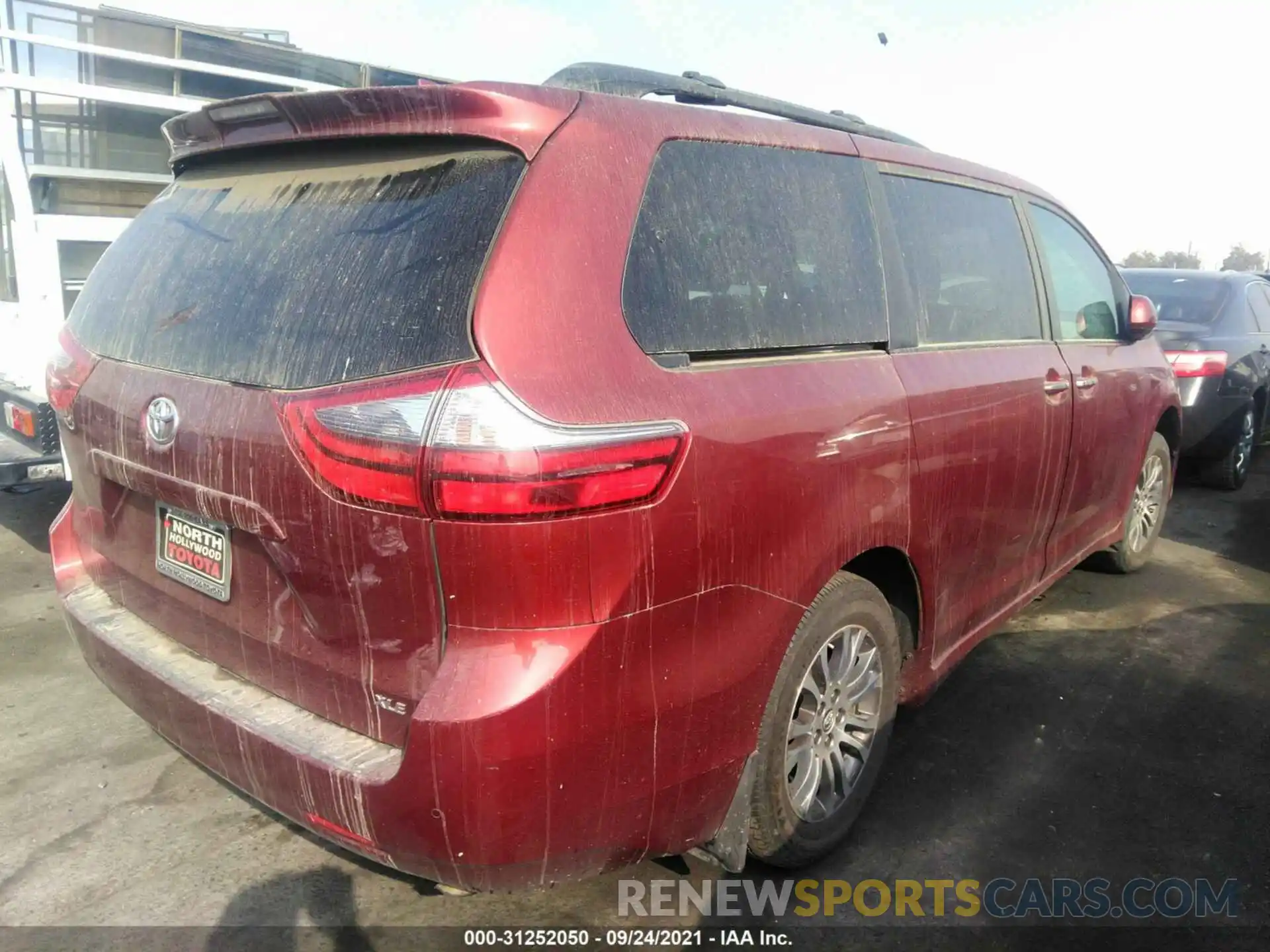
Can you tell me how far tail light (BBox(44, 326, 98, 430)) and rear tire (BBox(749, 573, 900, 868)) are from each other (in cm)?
192

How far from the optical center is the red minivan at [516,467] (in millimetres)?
1771

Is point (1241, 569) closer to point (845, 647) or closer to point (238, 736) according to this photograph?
point (845, 647)

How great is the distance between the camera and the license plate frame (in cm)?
212

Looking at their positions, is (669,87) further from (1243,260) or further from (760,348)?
(1243,260)

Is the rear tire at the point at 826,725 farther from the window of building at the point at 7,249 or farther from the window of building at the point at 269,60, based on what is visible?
the window of building at the point at 269,60

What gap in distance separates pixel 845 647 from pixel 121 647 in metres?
1.86

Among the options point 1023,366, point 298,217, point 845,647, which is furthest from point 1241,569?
point 298,217

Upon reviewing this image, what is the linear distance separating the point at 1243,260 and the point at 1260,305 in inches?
2061

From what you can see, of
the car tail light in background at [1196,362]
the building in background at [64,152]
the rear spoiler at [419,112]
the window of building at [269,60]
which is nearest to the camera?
the rear spoiler at [419,112]

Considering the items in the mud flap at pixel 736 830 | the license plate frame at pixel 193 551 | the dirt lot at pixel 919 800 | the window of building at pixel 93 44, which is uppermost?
the window of building at pixel 93 44

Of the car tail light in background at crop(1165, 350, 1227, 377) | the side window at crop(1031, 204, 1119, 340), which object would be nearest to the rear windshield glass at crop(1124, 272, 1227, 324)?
the car tail light in background at crop(1165, 350, 1227, 377)

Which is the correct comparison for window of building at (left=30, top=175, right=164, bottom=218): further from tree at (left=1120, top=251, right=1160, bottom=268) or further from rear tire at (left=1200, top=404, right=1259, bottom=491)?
tree at (left=1120, top=251, right=1160, bottom=268)

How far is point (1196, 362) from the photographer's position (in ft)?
22.1

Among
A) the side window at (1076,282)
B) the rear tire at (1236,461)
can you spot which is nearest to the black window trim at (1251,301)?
the rear tire at (1236,461)
